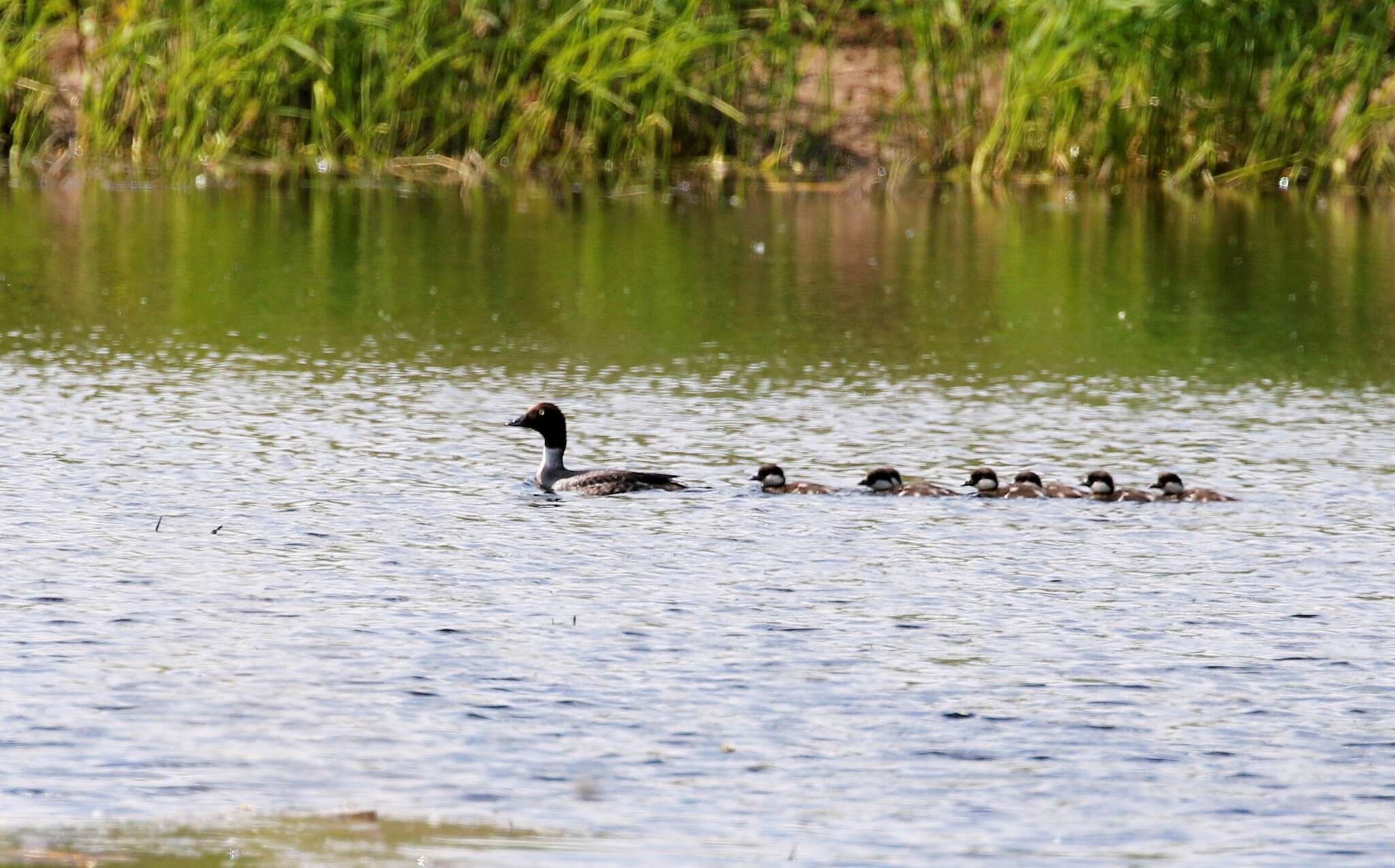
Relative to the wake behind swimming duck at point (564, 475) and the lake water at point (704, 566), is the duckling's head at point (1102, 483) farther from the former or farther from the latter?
the wake behind swimming duck at point (564, 475)

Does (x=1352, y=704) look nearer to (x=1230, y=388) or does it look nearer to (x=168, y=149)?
(x=1230, y=388)

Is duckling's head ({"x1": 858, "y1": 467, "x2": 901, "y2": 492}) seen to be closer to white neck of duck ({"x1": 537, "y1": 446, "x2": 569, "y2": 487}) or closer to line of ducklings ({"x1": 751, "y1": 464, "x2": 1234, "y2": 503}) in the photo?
line of ducklings ({"x1": 751, "y1": 464, "x2": 1234, "y2": 503})

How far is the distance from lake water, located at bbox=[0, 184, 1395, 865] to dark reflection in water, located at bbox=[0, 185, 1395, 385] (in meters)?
0.10

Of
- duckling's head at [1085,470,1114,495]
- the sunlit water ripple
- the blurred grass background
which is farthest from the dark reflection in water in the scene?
duckling's head at [1085,470,1114,495]

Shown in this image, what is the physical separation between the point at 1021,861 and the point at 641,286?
48.8 feet

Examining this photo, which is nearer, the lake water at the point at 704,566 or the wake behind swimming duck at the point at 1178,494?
the lake water at the point at 704,566

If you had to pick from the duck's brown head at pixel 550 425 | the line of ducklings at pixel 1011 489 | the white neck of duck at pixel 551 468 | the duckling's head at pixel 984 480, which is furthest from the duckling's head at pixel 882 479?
the duck's brown head at pixel 550 425

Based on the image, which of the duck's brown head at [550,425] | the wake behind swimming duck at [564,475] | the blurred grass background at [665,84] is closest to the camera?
the wake behind swimming duck at [564,475]

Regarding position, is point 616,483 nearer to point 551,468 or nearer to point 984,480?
point 551,468

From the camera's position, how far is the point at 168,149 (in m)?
29.3

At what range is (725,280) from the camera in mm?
21938

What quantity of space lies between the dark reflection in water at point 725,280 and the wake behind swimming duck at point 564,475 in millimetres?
3811

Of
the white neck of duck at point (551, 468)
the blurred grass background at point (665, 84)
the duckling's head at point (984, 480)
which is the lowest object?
the white neck of duck at point (551, 468)

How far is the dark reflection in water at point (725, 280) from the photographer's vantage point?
58.3ft
